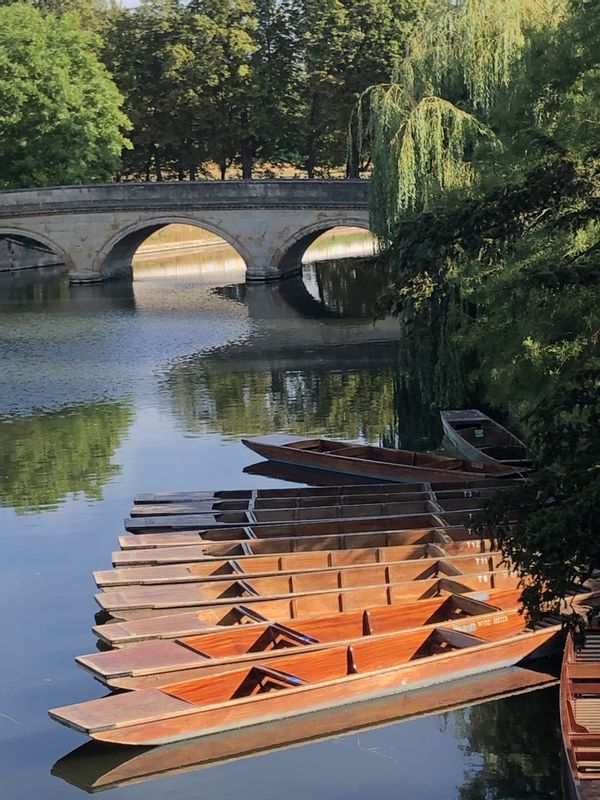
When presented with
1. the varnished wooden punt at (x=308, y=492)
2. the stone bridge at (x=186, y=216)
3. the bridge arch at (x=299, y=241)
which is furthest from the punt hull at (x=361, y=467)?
the stone bridge at (x=186, y=216)

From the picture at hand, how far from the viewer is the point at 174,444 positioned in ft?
81.6

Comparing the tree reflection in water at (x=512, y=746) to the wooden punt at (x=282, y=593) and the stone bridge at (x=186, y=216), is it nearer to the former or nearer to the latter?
the wooden punt at (x=282, y=593)

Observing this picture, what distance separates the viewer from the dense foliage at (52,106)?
51.2 meters

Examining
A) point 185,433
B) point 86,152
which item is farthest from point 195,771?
point 86,152

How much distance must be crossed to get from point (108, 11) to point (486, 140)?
187 ft

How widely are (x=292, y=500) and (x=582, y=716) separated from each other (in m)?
7.85

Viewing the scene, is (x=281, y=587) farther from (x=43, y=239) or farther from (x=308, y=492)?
(x=43, y=239)

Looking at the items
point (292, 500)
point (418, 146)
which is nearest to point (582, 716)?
point (292, 500)

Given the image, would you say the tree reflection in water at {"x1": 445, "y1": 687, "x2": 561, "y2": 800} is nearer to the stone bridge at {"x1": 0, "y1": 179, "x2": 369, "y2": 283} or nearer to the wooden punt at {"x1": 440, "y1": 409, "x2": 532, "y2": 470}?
the wooden punt at {"x1": 440, "y1": 409, "x2": 532, "y2": 470}

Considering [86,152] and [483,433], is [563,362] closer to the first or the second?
[483,433]

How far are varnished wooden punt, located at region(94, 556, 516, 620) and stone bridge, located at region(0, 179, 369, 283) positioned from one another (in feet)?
95.9

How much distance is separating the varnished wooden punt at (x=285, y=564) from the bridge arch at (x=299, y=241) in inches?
→ 1106

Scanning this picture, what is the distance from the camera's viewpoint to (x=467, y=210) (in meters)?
11.6

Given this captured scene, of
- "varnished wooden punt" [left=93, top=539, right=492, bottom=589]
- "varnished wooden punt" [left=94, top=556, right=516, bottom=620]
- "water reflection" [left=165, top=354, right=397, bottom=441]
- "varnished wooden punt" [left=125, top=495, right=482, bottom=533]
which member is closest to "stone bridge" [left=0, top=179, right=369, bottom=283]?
"water reflection" [left=165, top=354, right=397, bottom=441]
